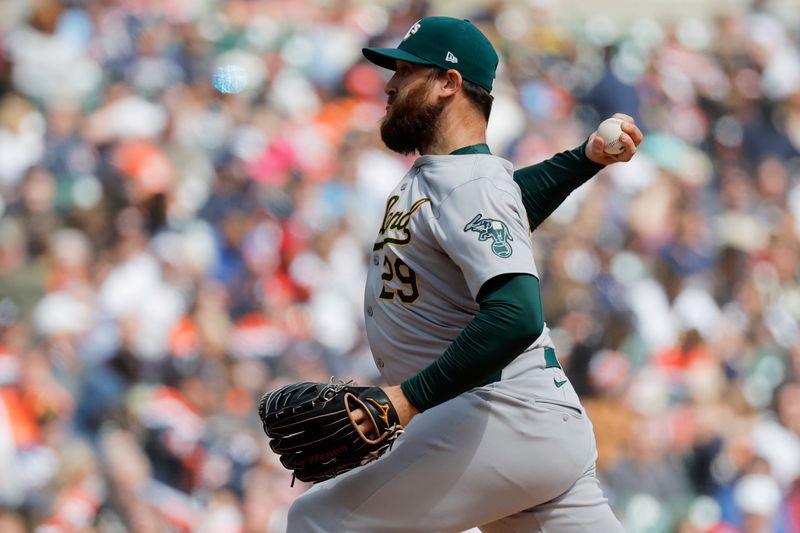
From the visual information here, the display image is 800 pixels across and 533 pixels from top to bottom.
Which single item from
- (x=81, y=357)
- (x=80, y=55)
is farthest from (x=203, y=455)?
(x=80, y=55)

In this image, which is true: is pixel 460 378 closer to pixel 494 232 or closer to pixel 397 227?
pixel 494 232

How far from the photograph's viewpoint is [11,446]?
6035mm

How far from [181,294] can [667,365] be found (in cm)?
365

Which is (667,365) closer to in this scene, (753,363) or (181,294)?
(753,363)

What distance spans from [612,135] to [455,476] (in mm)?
1040

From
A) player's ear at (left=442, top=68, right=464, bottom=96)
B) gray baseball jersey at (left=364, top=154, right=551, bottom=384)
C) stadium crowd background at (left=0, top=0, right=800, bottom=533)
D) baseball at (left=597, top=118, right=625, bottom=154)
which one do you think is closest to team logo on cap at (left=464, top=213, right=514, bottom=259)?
→ gray baseball jersey at (left=364, top=154, right=551, bottom=384)

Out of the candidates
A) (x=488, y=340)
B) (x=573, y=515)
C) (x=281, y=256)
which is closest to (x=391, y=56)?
(x=488, y=340)

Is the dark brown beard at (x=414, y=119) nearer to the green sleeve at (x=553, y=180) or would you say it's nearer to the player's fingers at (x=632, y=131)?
the green sleeve at (x=553, y=180)

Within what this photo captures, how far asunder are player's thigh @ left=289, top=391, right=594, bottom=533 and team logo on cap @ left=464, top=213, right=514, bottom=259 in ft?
1.28

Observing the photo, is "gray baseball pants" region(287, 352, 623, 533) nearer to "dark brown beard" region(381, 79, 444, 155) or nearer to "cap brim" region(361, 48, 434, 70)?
"dark brown beard" region(381, 79, 444, 155)

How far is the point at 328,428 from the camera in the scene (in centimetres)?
235

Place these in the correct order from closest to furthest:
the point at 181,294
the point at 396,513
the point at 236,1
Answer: the point at 396,513 → the point at 181,294 → the point at 236,1

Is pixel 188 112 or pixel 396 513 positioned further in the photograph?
pixel 188 112

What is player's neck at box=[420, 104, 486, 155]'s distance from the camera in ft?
9.06
